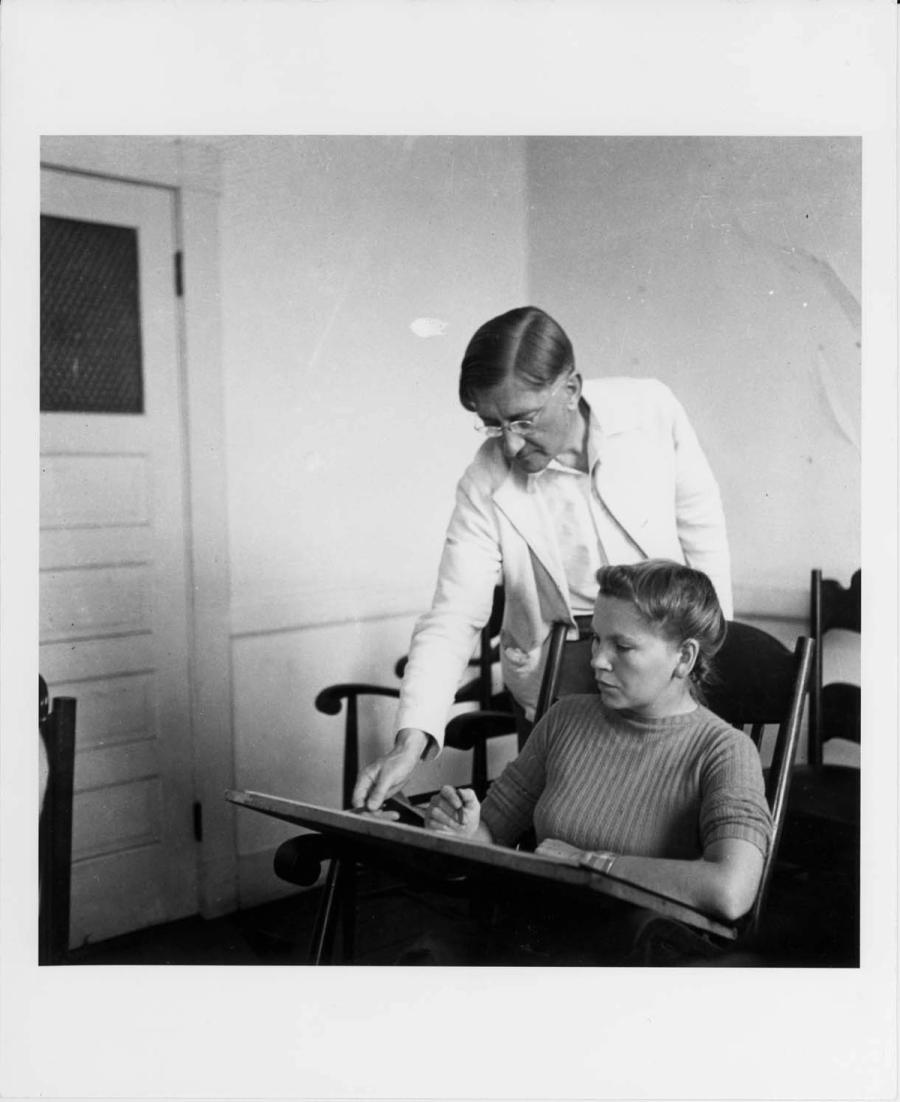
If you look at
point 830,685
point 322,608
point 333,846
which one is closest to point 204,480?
point 322,608

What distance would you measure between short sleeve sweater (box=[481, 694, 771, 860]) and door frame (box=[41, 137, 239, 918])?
58.8 inches

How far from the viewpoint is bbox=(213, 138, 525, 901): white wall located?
290 cm

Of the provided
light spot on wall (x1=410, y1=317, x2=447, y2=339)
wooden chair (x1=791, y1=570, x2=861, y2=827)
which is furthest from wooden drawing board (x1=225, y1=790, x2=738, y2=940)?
light spot on wall (x1=410, y1=317, x2=447, y2=339)

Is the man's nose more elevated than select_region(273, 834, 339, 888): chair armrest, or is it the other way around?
the man's nose

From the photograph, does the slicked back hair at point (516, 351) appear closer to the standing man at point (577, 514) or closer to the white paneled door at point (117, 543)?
the standing man at point (577, 514)

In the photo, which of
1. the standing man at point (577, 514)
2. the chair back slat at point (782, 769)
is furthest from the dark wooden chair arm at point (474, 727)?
the chair back slat at point (782, 769)

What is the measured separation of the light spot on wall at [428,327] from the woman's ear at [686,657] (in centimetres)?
177

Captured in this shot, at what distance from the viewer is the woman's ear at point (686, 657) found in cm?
166

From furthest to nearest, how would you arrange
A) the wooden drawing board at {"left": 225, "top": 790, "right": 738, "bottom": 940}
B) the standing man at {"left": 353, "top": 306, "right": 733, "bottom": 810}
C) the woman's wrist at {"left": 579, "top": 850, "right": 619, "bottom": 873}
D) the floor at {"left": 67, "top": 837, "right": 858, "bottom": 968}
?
1. the floor at {"left": 67, "top": 837, "right": 858, "bottom": 968}
2. the standing man at {"left": 353, "top": 306, "right": 733, "bottom": 810}
3. the woman's wrist at {"left": 579, "top": 850, "right": 619, "bottom": 873}
4. the wooden drawing board at {"left": 225, "top": 790, "right": 738, "bottom": 940}

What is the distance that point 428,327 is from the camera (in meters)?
3.25

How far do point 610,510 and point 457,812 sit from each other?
2.32 feet

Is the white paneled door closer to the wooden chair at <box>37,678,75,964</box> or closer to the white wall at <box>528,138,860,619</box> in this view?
the wooden chair at <box>37,678,75,964</box>

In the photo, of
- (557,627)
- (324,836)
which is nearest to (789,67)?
(557,627)

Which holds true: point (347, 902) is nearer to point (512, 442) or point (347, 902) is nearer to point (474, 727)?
point (474, 727)
